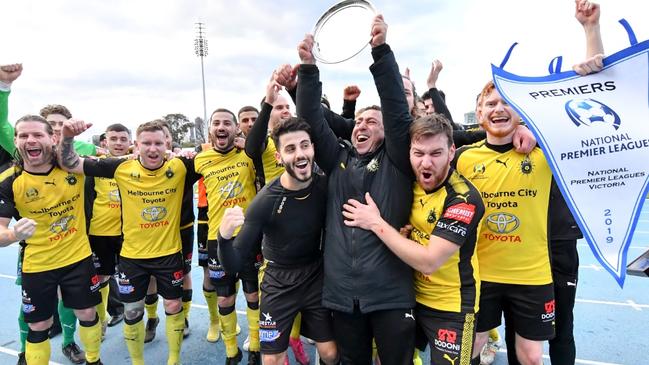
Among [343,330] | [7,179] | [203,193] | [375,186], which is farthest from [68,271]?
[375,186]

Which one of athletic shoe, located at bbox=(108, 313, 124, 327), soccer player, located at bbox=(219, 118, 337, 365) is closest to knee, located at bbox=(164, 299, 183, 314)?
soccer player, located at bbox=(219, 118, 337, 365)

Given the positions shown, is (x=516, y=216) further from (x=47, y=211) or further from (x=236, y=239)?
(x=47, y=211)

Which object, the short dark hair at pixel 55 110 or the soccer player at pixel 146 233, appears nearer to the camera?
the soccer player at pixel 146 233

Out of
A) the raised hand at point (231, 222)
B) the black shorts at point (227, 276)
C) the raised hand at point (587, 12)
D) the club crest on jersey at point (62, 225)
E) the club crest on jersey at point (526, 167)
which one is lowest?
the black shorts at point (227, 276)

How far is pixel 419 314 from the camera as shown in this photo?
2383 millimetres

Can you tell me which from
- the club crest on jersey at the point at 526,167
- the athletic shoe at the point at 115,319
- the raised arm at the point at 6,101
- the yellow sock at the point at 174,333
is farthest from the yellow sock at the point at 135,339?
the club crest on jersey at the point at 526,167

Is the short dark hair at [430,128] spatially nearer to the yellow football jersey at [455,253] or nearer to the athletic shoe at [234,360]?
the yellow football jersey at [455,253]

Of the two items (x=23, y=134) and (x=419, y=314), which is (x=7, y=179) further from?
(x=419, y=314)

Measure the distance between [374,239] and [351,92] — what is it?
185cm

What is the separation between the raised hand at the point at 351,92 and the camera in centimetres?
364

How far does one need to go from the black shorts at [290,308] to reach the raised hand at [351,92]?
179cm

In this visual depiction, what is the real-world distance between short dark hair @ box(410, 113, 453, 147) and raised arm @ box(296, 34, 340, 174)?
1.98 ft

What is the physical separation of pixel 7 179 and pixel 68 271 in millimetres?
952

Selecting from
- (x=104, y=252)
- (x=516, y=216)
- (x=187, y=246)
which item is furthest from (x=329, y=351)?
(x=104, y=252)
